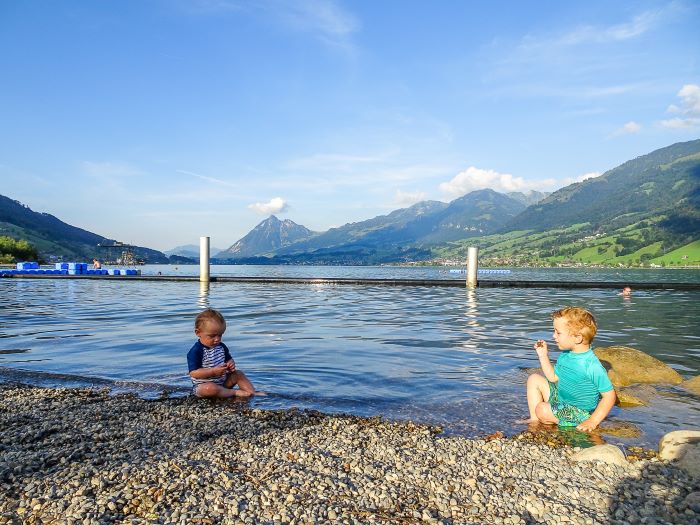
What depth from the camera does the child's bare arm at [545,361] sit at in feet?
21.8

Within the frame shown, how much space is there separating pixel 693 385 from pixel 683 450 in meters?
5.01

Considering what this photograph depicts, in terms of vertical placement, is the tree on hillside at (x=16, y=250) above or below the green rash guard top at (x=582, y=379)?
above

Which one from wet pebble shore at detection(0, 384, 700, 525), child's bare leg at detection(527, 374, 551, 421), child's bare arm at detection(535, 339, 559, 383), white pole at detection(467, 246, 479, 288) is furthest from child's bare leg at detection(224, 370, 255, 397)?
white pole at detection(467, 246, 479, 288)

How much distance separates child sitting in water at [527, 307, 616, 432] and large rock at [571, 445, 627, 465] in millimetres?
1270

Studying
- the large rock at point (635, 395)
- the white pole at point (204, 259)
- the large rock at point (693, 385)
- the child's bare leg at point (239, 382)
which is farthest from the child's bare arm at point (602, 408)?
the white pole at point (204, 259)

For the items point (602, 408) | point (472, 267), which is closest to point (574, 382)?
point (602, 408)

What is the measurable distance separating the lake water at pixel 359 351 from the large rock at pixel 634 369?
1.96 ft

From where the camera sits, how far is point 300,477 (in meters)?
4.61

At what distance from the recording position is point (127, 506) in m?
3.96

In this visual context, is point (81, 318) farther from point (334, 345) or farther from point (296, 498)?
point (296, 498)

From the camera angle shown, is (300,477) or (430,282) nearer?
(300,477)

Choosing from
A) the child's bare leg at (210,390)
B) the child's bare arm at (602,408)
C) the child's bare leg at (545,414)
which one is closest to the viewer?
the child's bare arm at (602,408)

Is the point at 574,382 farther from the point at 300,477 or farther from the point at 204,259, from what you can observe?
the point at 204,259

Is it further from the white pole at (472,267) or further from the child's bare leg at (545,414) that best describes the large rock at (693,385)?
the white pole at (472,267)
